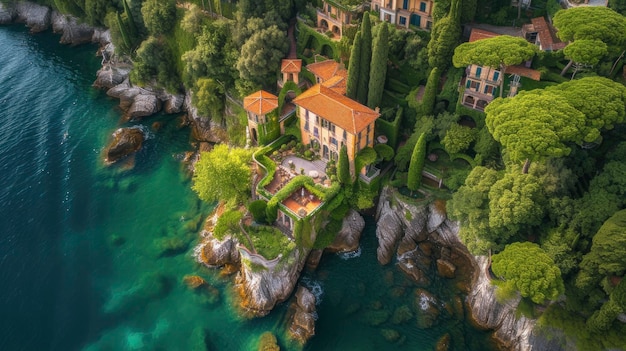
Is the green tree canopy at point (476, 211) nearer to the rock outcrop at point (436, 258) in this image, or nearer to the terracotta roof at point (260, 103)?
the rock outcrop at point (436, 258)

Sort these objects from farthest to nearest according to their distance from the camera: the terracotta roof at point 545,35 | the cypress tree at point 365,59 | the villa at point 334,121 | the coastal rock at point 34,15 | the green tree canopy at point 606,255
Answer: the coastal rock at point 34,15
the cypress tree at point 365,59
the villa at point 334,121
the terracotta roof at point 545,35
the green tree canopy at point 606,255

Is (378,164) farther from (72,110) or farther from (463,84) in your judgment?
(72,110)

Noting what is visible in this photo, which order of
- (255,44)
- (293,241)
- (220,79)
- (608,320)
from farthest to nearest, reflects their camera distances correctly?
1. (220,79)
2. (255,44)
3. (293,241)
4. (608,320)

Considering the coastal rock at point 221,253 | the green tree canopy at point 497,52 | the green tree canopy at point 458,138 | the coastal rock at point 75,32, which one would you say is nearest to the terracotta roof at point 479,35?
the green tree canopy at point 497,52

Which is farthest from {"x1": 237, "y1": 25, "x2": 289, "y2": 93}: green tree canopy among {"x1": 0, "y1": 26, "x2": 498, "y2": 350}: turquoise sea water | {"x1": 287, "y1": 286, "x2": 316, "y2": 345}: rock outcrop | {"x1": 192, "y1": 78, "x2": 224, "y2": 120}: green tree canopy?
{"x1": 287, "y1": 286, "x2": 316, "y2": 345}: rock outcrop

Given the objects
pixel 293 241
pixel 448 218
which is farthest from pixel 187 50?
pixel 448 218

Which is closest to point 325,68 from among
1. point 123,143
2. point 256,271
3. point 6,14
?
point 256,271

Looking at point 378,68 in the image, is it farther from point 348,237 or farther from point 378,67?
point 348,237
